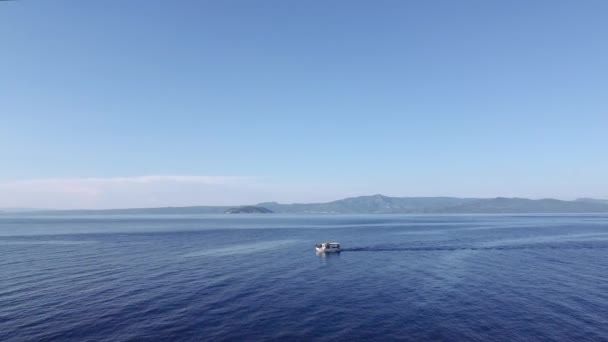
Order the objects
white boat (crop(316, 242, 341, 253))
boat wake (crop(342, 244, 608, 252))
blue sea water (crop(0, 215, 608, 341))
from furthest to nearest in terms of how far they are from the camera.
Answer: boat wake (crop(342, 244, 608, 252))
white boat (crop(316, 242, 341, 253))
blue sea water (crop(0, 215, 608, 341))

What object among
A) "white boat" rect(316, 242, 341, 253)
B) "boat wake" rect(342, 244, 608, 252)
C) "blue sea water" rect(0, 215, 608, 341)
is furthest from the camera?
"boat wake" rect(342, 244, 608, 252)

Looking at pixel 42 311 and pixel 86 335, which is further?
pixel 42 311

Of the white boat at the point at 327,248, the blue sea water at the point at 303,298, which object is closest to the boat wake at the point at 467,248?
the white boat at the point at 327,248

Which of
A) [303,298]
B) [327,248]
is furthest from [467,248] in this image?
[303,298]

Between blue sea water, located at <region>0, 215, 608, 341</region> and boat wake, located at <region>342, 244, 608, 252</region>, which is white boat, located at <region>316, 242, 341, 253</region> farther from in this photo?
blue sea water, located at <region>0, 215, 608, 341</region>

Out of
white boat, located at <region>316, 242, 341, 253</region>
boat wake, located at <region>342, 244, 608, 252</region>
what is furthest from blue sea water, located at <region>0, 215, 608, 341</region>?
boat wake, located at <region>342, 244, 608, 252</region>

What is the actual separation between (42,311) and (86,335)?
1474 cm

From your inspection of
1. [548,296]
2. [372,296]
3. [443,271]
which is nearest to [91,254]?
[372,296]

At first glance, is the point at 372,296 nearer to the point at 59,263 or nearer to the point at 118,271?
the point at 118,271

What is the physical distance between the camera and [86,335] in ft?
133

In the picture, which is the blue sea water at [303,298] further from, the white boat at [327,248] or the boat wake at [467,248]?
the boat wake at [467,248]

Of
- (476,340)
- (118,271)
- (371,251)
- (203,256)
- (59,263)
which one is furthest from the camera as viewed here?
(371,251)

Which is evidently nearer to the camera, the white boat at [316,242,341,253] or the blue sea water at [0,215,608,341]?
the blue sea water at [0,215,608,341]

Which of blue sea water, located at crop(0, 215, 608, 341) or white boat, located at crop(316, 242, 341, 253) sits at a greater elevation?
white boat, located at crop(316, 242, 341, 253)
